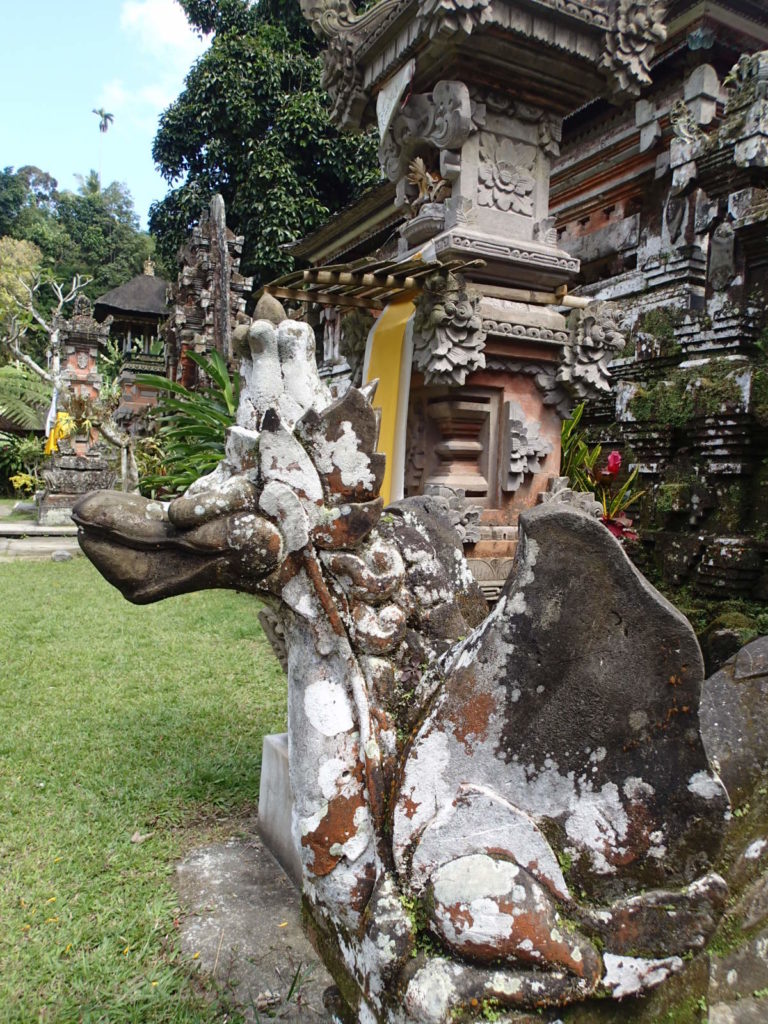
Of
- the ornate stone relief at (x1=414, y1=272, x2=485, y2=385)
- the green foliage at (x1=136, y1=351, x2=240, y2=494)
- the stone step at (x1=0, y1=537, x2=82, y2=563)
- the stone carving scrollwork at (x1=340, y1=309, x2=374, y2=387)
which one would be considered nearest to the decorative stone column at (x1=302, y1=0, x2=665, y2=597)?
the ornate stone relief at (x1=414, y1=272, x2=485, y2=385)

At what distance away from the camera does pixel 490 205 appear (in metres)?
4.50

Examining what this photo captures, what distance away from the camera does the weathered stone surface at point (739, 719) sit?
4.65 ft

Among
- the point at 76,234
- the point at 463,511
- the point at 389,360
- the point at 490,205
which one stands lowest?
the point at 463,511

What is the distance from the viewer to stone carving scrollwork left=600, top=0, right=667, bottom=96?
4.22 meters

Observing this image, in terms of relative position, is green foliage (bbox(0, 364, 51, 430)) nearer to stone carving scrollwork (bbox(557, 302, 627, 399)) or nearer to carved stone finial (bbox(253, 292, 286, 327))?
stone carving scrollwork (bbox(557, 302, 627, 399))

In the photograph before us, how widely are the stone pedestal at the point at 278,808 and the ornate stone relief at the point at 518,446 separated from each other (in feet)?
8.13

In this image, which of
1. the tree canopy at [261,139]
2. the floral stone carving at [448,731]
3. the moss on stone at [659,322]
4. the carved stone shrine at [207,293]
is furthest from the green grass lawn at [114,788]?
the tree canopy at [261,139]

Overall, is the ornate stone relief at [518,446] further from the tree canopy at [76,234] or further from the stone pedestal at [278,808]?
the tree canopy at [76,234]

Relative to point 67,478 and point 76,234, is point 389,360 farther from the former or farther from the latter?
point 76,234

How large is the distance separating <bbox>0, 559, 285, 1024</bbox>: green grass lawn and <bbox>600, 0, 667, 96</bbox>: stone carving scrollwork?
4244 mm

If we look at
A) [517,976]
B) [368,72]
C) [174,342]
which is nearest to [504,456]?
[368,72]

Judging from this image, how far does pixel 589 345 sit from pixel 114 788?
12.0ft

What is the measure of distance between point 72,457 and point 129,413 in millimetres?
2631

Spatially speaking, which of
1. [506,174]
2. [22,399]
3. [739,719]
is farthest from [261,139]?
[739,719]
